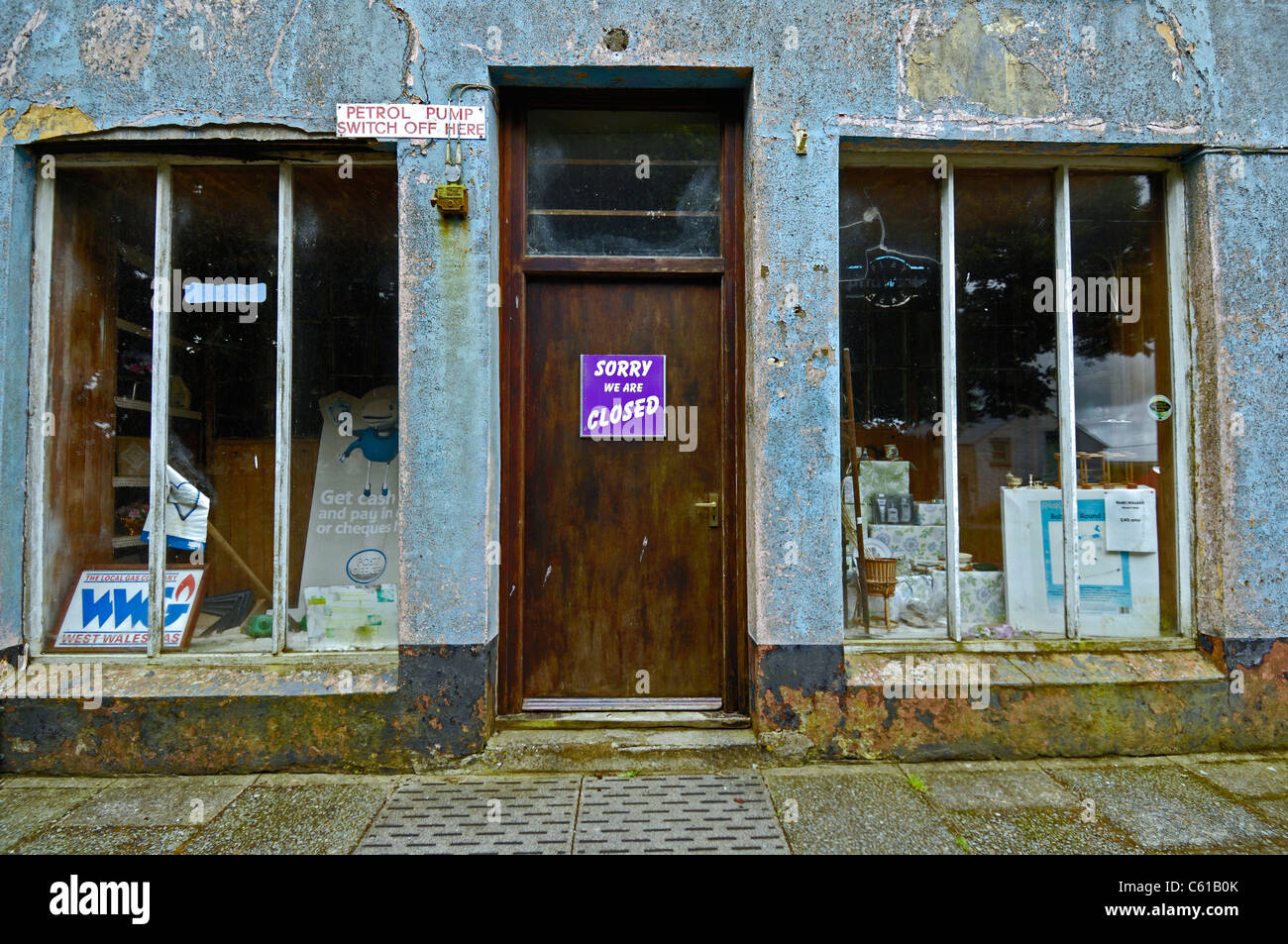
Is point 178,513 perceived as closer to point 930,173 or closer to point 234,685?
point 234,685

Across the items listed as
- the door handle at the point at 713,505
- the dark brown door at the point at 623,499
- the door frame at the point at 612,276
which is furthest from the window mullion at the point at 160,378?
the door handle at the point at 713,505

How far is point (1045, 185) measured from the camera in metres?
3.93

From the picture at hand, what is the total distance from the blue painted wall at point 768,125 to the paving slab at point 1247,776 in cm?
69

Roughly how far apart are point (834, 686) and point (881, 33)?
3.51 meters

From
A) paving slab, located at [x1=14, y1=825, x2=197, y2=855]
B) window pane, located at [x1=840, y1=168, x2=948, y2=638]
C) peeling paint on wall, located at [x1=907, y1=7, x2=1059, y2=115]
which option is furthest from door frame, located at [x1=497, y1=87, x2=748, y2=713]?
paving slab, located at [x1=14, y1=825, x2=197, y2=855]

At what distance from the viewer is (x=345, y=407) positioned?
3904 millimetres

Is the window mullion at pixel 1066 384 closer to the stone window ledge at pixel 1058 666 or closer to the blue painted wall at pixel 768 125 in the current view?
the stone window ledge at pixel 1058 666

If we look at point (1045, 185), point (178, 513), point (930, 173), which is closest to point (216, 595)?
point (178, 513)

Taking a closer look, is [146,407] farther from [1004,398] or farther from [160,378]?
[1004,398]

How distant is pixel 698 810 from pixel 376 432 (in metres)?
2.70

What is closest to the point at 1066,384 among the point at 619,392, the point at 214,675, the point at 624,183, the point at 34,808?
the point at 619,392

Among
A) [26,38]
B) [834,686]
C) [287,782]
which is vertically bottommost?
[287,782]

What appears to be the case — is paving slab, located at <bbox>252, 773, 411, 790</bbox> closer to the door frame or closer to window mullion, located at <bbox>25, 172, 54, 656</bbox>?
the door frame

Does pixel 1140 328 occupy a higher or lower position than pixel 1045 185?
lower
